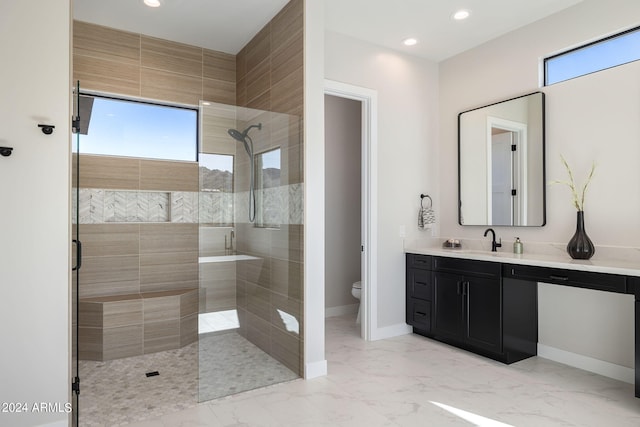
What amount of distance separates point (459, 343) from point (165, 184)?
10.8ft

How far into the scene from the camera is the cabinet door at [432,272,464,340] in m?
3.58

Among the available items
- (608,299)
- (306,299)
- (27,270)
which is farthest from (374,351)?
(27,270)

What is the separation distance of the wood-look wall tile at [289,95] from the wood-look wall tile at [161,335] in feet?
7.23

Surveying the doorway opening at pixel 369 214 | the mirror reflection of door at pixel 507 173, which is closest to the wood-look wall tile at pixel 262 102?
the doorway opening at pixel 369 214

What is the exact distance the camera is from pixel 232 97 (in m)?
4.29

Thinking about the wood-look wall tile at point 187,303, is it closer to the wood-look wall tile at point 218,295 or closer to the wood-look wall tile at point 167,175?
the wood-look wall tile at point 218,295

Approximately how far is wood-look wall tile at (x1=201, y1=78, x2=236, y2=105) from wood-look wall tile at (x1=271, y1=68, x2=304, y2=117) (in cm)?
98

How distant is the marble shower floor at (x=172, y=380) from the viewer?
8.11 feet

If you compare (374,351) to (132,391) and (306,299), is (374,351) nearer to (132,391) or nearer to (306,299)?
(306,299)

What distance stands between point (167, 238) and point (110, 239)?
0.51 meters

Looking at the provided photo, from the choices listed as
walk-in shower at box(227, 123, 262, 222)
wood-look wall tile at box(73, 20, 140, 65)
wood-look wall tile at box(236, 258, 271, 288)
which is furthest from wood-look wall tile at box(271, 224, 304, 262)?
wood-look wall tile at box(73, 20, 140, 65)

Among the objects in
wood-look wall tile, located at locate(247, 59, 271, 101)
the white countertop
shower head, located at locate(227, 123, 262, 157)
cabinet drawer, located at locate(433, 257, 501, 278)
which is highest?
wood-look wall tile, located at locate(247, 59, 271, 101)

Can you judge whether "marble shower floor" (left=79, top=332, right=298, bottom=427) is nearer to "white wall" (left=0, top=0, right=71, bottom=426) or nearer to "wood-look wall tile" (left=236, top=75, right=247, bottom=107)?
"white wall" (left=0, top=0, right=71, bottom=426)

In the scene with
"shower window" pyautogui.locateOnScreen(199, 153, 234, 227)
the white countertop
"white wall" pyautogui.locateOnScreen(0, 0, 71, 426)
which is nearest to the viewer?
"white wall" pyautogui.locateOnScreen(0, 0, 71, 426)
